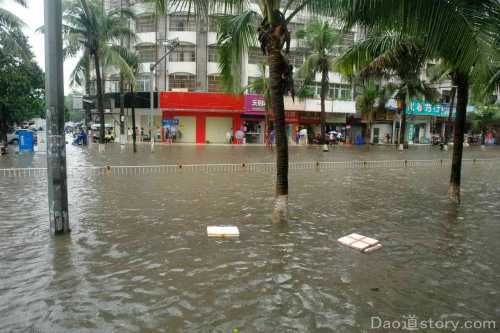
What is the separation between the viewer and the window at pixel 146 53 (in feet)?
128

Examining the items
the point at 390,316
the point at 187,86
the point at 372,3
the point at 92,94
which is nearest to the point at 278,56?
the point at 372,3

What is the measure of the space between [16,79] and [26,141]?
400 centimetres

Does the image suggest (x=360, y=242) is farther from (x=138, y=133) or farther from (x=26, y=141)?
(x=138, y=133)

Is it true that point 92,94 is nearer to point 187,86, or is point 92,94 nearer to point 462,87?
point 187,86

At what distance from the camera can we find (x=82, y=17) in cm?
2303

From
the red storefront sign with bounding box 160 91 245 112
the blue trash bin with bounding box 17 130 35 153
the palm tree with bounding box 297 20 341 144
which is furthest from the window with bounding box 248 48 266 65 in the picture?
the blue trash bin with bounding box 17 130 35 153

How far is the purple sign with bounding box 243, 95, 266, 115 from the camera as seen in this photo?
1481 inches

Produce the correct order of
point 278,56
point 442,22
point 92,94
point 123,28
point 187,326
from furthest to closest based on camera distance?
point 92,94
point 123,28
point 278,56
point 442,22
point 187,326

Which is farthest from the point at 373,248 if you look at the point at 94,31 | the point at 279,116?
the point at 94,31

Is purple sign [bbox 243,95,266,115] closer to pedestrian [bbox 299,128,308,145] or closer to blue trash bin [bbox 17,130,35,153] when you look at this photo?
pedestrian [bbox 299,128,308,145]

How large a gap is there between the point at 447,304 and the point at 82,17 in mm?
24950

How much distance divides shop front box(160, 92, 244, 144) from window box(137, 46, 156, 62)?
225 inches

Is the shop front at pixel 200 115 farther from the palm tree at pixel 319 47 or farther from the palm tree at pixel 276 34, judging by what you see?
the palm tree at pixel 276 34

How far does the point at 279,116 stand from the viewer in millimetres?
7391
